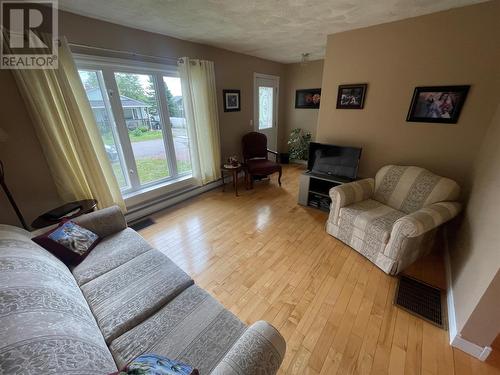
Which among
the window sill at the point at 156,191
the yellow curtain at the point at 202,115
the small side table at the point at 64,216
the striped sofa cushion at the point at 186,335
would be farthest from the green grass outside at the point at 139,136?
the striped sofa cushion at the point at 186,335

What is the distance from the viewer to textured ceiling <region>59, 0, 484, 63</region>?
177 cm

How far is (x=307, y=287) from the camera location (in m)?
1.71

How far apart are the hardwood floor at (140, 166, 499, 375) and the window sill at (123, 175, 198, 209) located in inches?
11.5

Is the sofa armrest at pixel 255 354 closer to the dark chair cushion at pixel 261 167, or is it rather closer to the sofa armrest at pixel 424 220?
the sofa armrest at pixel 424 220

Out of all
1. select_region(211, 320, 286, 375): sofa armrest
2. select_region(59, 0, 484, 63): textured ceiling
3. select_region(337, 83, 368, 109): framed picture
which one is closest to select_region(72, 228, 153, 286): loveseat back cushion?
select_region(211, 320, 286, 375): sofa armrest

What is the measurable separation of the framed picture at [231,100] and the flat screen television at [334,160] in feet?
5.53

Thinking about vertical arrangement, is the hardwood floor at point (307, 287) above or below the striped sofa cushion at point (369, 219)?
below

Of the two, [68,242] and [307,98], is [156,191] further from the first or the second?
[307,98]

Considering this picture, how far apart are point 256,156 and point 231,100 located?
1135mm

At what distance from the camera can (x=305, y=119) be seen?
→ 4.74m

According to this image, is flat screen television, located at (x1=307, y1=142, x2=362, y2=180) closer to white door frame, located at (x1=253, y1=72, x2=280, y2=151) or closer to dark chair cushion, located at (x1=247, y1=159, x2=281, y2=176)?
dark chair cushion, located at (x1=247, y1=159, x2=281, y2=176)

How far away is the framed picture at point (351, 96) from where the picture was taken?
2500 millimetres

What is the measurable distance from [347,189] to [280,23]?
1.98 metres

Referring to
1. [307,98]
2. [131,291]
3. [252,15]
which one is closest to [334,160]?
[252,15]
